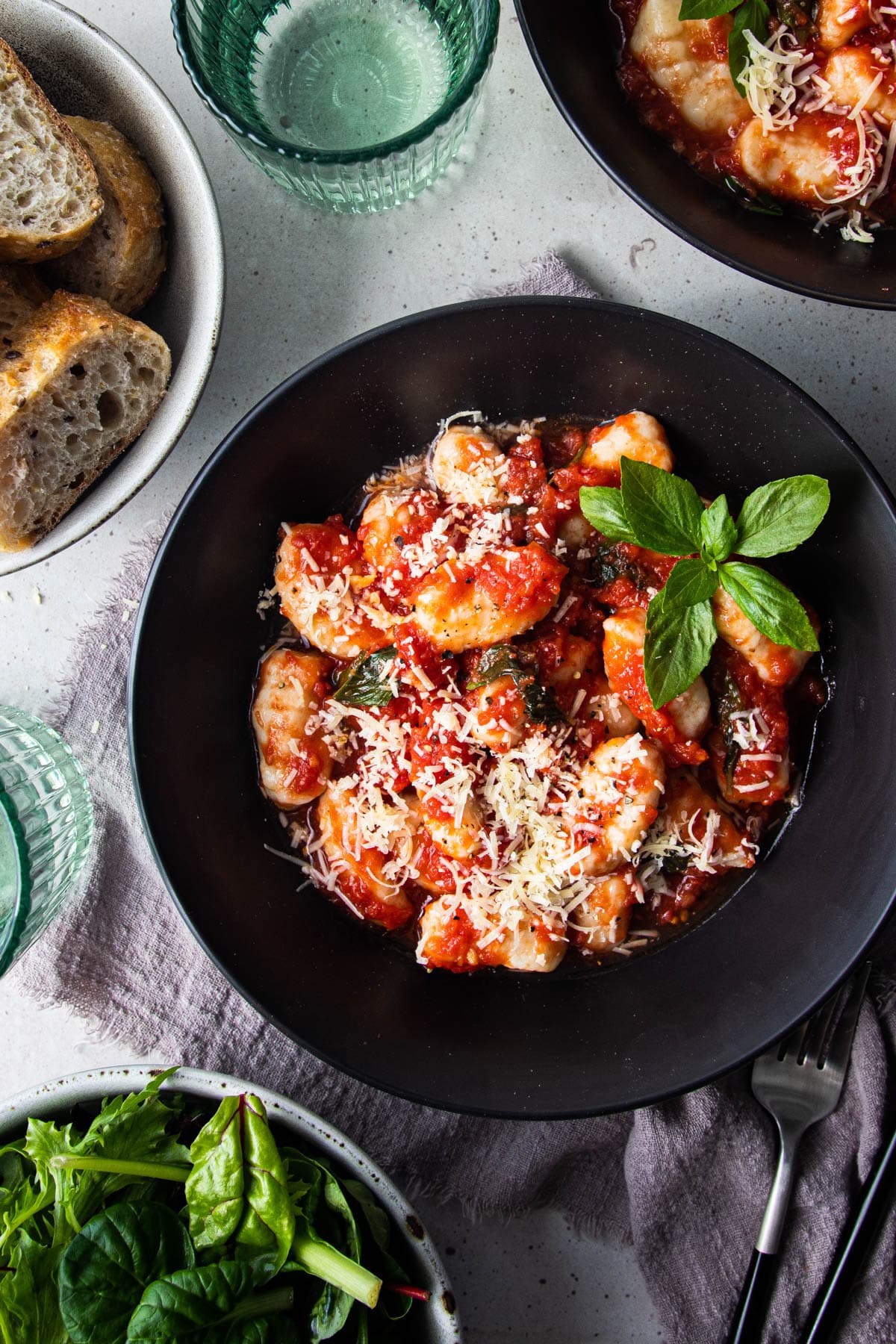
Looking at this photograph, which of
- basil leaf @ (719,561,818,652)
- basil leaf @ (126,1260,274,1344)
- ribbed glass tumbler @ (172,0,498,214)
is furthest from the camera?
ribbed glass tumbler @ (172,0,498,214)

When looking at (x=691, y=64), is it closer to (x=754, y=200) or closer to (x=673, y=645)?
(x=754, y=200)

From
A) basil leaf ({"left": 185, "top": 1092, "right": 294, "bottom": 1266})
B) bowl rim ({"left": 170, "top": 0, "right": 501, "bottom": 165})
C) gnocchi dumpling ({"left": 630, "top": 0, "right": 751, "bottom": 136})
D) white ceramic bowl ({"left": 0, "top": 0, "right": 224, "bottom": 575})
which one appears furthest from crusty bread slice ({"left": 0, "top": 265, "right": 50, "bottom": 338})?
basil leaf ({"left": 185, "top": 1092, "right": 294, "bottom": 1266})

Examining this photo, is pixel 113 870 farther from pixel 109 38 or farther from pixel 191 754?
pixel 109 38

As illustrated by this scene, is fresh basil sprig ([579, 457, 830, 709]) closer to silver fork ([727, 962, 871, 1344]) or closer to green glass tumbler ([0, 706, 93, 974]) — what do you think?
silver fork ([727, 962, 871, 1344])

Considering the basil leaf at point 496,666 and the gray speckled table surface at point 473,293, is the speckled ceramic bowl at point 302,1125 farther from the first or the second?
the basil leaf at point 496,666

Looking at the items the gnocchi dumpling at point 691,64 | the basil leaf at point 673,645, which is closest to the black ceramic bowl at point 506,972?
the basil leaf at point 673,645

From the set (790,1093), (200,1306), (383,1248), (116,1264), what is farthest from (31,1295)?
(790,1093)
